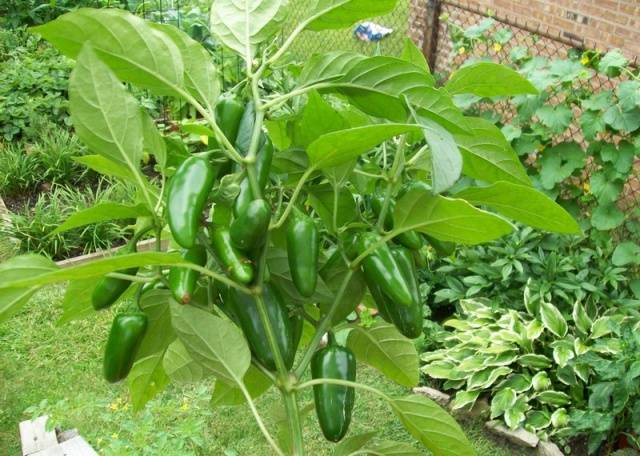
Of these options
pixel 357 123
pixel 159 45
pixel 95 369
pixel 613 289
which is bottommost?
pixel 95 369

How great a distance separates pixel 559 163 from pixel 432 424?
124 inches

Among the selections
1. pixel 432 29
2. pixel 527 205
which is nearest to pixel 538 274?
pixel 527 205


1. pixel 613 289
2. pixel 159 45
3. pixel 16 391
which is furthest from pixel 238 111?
pixel 613 289

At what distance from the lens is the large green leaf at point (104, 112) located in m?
0.79

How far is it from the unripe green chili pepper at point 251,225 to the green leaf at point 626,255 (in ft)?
10.1

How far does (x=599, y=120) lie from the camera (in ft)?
12.1

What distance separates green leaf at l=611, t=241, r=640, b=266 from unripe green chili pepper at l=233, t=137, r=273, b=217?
120 inches

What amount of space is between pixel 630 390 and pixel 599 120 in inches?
58.8

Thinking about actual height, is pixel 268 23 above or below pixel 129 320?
above

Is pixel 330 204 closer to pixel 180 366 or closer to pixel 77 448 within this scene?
pixel 180 366

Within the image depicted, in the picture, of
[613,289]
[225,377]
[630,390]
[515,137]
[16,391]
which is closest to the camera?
[225,377]

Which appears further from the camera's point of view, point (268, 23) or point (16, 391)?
point (16, 391)

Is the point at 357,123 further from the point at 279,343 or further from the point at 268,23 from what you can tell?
the point at 279,343

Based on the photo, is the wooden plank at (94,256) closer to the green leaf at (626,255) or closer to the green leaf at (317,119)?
the green leaf at (626,255)
